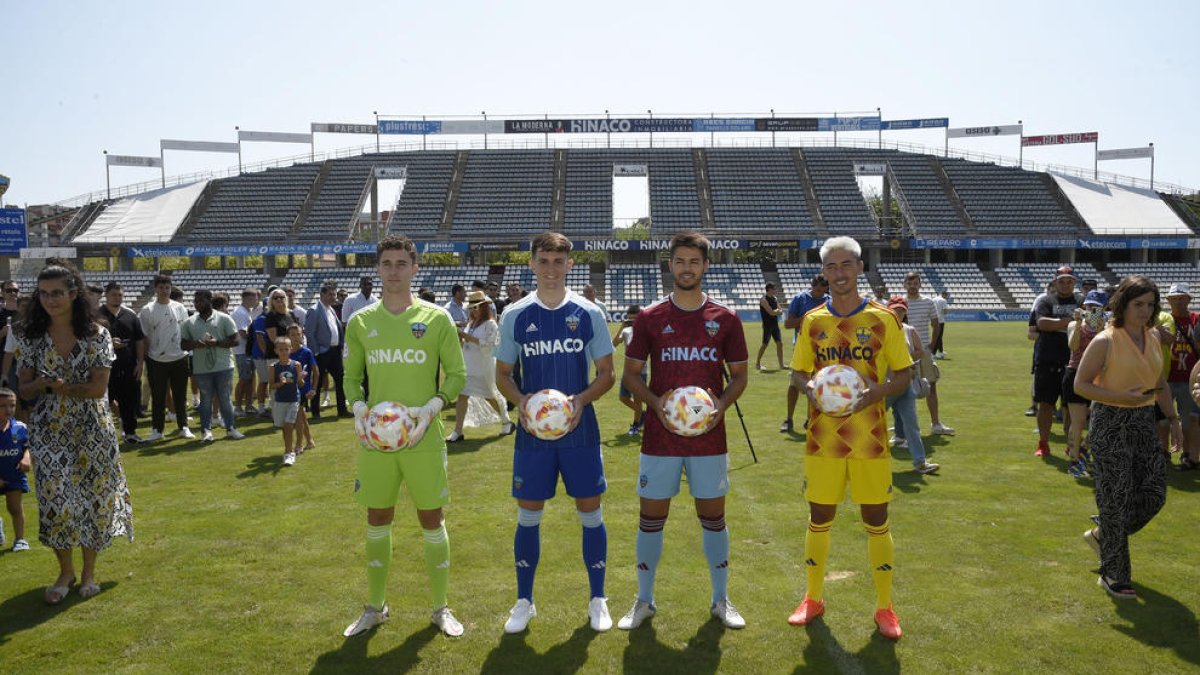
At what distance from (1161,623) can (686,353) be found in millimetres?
3309

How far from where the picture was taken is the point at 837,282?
4.61 m

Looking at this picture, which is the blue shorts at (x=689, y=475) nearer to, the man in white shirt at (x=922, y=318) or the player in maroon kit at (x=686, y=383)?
the player in maroon kit at (x=686, y=383)

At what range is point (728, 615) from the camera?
15.4 feet

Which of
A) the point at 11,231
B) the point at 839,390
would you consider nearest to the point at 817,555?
the point at 839,390

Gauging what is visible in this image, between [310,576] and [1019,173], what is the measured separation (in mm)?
60519

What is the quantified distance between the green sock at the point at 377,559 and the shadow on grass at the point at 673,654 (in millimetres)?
1579

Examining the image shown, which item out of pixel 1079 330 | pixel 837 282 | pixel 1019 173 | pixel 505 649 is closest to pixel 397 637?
pixel 505 649

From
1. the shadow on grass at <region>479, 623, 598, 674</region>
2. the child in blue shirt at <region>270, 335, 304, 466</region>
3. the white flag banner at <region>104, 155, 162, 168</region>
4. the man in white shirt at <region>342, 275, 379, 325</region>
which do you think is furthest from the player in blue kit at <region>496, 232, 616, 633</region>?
the white flag banner at <region>104, 155, 162, 168</region>

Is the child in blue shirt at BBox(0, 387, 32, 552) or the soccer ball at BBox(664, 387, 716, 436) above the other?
the soccer ball at BBox(664, 387, 716, 436)

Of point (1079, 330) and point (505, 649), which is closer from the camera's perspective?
point (505, 649)

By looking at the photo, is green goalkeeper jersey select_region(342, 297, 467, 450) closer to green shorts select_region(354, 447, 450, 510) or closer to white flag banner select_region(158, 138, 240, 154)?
green shorts select_region(354, 447, 450, 510)

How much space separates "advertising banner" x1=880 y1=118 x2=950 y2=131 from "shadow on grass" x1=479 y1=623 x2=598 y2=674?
197 feet

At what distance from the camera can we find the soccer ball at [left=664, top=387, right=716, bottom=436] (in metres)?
4.44

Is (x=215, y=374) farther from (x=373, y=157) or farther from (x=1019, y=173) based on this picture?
(x=1019, y=173)
